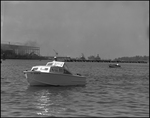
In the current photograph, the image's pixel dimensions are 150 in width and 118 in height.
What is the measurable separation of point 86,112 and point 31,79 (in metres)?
21.7

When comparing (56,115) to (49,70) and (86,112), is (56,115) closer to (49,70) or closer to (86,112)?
(86,112)

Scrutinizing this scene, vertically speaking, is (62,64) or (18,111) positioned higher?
(62,64)

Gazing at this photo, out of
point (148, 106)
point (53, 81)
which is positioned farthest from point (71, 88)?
point (148, 106)

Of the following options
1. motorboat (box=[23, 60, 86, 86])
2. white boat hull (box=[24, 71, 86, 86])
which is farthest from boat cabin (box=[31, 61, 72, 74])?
white boat hull (box=[24, 71, 86, 86])

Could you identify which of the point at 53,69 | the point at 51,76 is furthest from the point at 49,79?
the point at 53,69

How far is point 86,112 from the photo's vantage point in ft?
79.6

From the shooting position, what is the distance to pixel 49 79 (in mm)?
45219

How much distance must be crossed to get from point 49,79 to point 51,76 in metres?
0.55

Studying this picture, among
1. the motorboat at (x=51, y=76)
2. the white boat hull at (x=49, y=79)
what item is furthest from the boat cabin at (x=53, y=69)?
the white boat hull at (x=49, y=79)

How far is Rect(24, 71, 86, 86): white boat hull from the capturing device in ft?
146

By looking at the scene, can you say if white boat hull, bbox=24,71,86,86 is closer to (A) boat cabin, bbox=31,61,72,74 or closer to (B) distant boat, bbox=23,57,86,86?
(B) distant boat, bbox=23,57,86,86

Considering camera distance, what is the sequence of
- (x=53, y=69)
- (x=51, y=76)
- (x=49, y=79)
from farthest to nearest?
(x=53, y=69)
(x=49, y=79)
(x=51, y=76)

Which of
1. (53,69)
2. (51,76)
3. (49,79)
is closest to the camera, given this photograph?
(51,76)

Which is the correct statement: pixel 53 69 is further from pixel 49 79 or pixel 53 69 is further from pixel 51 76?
pixel 49 79
